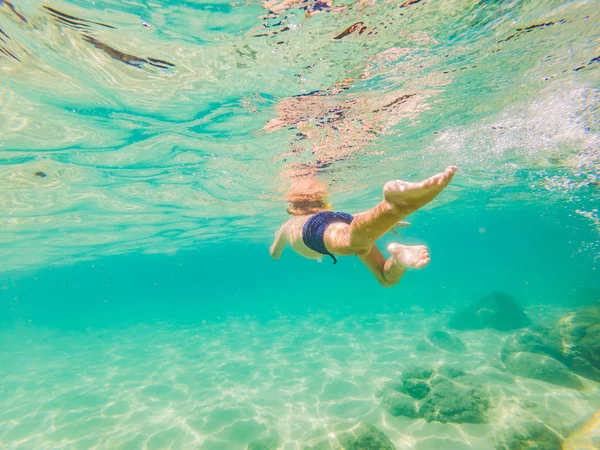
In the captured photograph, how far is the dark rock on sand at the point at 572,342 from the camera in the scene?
12633 millimetres

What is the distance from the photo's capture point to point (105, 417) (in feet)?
39.2

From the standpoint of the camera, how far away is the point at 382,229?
11.1 ft

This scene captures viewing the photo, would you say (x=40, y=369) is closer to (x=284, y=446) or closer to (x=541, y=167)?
(x=284, y=446)

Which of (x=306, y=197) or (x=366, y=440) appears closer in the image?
(x=366, y=440)

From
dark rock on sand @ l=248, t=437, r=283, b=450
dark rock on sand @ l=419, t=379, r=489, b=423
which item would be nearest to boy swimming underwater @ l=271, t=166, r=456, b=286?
dark rock on sand @ l=248, t=437, r=283, b=450

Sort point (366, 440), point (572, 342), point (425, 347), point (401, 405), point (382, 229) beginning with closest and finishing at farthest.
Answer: point (382, 229)
point (366, 440)
point (401, 405)
point (572, 342)
point (425, 347)

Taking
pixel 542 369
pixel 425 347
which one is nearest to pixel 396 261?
pixel 542 369

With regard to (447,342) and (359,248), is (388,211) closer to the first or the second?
(359,248)

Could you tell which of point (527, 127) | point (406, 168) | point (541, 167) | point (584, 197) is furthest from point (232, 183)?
point (584, 197)

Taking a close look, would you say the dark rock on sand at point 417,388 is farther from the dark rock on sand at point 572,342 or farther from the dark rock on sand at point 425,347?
the dark rock on sand at point 572,342

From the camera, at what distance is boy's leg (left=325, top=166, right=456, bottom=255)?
8.50 feet

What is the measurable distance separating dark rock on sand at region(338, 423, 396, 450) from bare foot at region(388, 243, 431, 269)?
6.92 meters

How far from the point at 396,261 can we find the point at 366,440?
22.2ft

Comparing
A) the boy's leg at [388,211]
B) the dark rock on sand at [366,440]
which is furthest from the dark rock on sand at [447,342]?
the boy's leg at [388,211]
